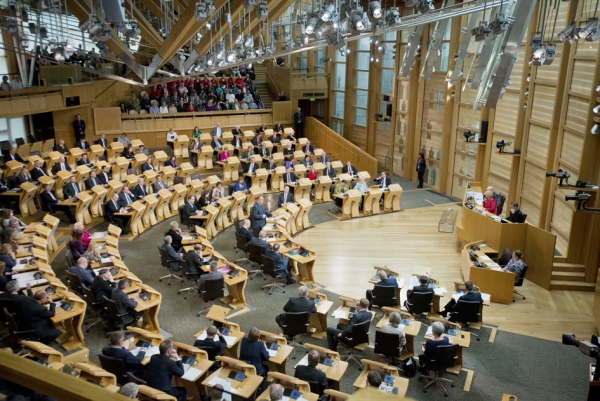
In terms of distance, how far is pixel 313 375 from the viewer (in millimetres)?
7156

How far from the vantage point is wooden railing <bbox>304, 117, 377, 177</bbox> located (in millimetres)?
21391

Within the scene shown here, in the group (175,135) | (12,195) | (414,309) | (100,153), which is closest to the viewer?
(414,309)

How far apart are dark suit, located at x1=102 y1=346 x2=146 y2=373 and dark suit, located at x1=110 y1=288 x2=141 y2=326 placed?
1.54m

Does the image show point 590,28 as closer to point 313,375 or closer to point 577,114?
point 577,114

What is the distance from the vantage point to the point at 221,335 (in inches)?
323

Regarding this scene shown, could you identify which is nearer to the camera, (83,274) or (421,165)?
(83,274)

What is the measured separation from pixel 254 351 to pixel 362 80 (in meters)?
17.4

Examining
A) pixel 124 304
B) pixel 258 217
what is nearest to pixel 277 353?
pixel 124 304

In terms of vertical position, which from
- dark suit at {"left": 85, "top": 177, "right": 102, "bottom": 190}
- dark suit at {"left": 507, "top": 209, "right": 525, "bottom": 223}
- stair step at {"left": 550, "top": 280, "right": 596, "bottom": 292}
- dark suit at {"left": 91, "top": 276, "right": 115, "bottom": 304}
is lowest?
stair step at {"left": 550, "top": 280, "right": 596, "bottom": 292}

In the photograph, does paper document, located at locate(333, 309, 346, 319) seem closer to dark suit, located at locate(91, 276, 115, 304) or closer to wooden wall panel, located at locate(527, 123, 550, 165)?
dark suit, located at locate(91, 276, 115, 304)

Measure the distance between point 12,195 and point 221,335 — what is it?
8.06 m

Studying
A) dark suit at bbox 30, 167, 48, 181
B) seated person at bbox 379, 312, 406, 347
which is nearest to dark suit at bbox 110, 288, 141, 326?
seated person at bbox 379, 312, 406, 347

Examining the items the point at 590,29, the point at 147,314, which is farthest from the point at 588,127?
the point at 147,314

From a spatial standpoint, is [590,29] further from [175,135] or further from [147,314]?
[175,135]
